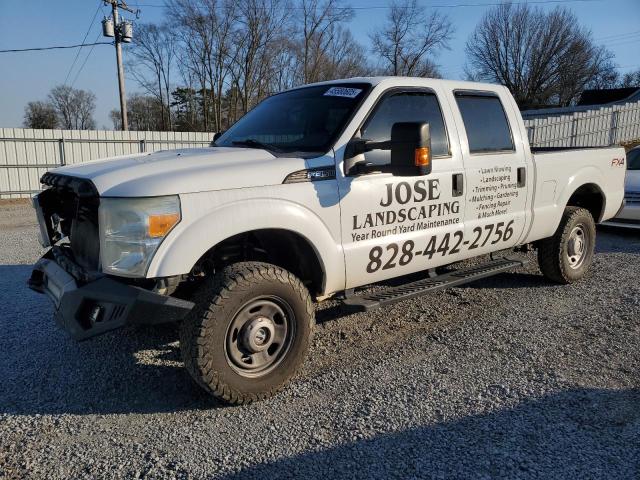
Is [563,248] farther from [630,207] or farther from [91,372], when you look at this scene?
[91,372]

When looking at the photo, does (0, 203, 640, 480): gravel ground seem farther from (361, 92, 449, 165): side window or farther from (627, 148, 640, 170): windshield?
(627, 148, 640, 170): windshield

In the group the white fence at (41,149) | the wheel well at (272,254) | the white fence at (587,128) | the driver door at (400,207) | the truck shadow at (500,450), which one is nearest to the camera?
the truck shadow at (500,450)

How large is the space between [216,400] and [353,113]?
2095 mm

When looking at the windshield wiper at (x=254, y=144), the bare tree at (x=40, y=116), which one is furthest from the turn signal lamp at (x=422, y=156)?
the bare tree at (x=40, y=116)

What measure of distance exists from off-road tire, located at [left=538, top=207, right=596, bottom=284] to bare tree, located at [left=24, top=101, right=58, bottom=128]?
5223cm

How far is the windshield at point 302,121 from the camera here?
355cm

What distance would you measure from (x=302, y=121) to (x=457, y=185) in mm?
1307

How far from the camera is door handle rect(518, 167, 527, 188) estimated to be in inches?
180

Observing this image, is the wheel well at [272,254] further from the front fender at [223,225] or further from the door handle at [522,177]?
the door handle at [522,177]

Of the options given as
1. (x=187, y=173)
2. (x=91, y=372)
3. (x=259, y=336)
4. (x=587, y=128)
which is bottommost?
(x=91, y=372)

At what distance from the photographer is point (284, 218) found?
3.08 m

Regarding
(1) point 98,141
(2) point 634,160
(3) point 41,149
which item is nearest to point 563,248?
(2) point 634,160

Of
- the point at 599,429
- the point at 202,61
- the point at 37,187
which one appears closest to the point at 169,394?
the point at 599,429

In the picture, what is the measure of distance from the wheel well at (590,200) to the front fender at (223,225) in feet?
12.2
